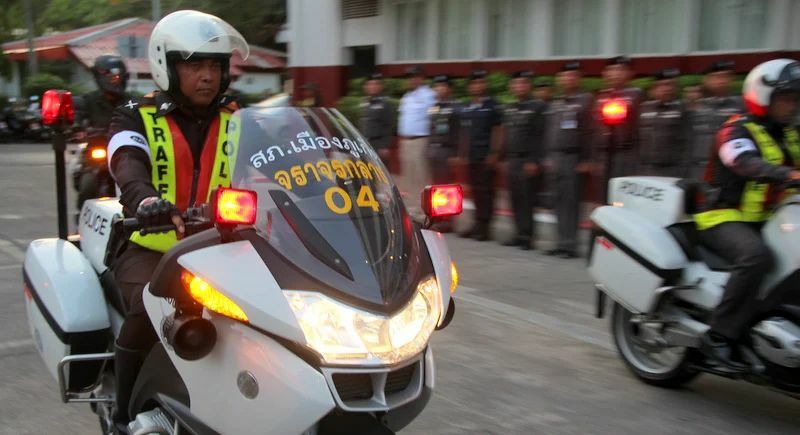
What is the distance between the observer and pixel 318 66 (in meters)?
20.6

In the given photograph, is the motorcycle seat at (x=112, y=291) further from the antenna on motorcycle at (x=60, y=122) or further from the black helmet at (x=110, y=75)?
the black helmet at (x=110, y=75)

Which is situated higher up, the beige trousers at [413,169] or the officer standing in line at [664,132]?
the officer standing in line at [664,132]

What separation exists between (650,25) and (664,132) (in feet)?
16.9

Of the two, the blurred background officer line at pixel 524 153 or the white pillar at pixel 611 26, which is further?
the white pillar at pixel 611 26

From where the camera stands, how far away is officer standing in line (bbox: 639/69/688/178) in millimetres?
9047

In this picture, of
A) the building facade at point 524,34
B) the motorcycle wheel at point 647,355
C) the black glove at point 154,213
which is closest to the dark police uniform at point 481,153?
the building facade at point 524,34

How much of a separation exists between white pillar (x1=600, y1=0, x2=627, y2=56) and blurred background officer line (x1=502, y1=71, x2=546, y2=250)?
4471mm

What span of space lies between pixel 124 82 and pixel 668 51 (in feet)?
28.3

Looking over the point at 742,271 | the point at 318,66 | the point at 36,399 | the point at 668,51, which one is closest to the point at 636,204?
the point at 742,271

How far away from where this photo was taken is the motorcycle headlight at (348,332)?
2637mm

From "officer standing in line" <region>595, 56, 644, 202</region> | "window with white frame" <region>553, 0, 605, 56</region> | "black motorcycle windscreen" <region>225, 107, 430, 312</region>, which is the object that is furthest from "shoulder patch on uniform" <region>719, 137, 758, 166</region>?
"window with white frame" <region>553, 0, 605, 56</region>

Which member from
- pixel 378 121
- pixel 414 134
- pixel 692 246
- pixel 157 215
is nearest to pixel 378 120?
pixel 378 121

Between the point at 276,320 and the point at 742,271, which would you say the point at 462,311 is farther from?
the point at 276,320

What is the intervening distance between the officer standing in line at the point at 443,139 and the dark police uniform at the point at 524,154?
963 millimetres
